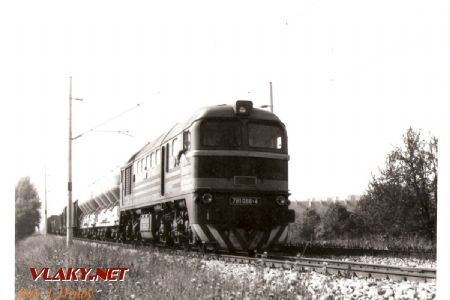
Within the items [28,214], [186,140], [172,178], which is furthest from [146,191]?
[28,214]

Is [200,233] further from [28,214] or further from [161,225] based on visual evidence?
[28,214]

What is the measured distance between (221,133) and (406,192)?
4.33 metres

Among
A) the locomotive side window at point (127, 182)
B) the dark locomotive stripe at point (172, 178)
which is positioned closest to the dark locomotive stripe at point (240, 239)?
the dark locomotive stripe at point (172, 178)

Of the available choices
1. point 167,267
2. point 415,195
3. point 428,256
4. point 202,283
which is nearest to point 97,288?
point 202,283

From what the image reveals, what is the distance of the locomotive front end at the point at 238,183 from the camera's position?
13.0 meters

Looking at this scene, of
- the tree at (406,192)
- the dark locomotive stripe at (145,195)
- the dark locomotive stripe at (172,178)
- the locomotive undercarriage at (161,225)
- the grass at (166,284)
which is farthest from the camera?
the dark locomotive stripe at (145,195)

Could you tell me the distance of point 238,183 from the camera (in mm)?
13070

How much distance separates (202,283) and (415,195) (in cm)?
450

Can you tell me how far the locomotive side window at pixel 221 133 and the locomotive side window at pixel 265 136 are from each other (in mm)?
314

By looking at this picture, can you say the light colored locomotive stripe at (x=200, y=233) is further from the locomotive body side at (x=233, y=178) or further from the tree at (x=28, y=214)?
the tree at (x=28, y=214)

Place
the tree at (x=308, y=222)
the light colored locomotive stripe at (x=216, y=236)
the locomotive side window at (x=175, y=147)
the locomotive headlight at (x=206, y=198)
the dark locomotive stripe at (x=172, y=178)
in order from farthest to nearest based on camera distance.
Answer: the tree at (x=308, y=222) < the locomotive side window at (x=175, y=147) < the dark locomotive stripe at (x=172, y=178) < the light colored locomotive stripe at (x=216, y=236) < the locomotive headlight at (x=206, y=198)

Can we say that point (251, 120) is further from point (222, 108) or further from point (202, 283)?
point (202, 283)

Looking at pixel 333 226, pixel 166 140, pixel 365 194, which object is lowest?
pixel 333 226

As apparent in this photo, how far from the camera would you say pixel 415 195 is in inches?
418
